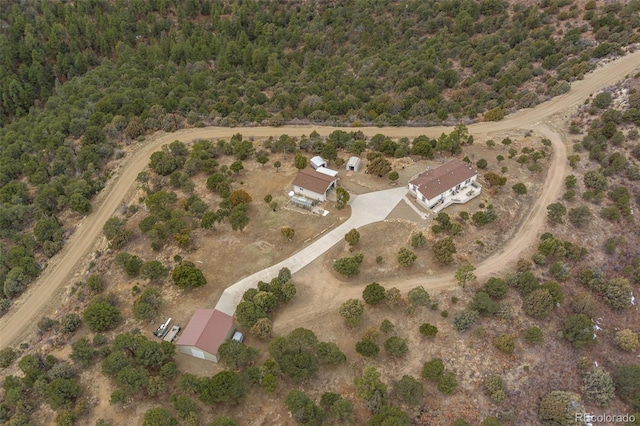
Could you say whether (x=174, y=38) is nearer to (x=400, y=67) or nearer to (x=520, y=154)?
(x=400, y=67)

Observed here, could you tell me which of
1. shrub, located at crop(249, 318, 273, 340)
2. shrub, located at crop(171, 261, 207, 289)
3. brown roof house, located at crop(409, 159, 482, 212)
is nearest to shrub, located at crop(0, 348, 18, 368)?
shrub, located at crop(171, 261, 207, 289)

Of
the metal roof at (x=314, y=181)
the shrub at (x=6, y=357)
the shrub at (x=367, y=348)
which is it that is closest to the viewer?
the shrub at (x=367, y=348)

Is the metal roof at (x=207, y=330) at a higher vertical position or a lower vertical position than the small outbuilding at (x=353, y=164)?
lower

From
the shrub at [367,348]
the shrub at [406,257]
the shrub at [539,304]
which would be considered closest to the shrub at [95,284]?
the shrub at [367,348]

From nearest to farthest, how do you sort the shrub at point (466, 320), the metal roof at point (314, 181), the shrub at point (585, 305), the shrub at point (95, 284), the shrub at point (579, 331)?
the shrub at point (579, 331) → the shrub at point (466, 320) → the shrub at point (585, 305) → the shrub at point (95, 284) → the metal roof at point (314, 181)

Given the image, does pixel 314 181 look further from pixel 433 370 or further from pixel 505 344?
pixel 505 344

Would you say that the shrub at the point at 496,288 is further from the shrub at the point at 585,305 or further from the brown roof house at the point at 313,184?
the brown roof house at the point at 313,184

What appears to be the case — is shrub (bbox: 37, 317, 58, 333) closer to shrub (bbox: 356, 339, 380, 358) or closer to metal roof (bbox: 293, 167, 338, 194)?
metal roof (bbox: 293, 167, 338, 194)
